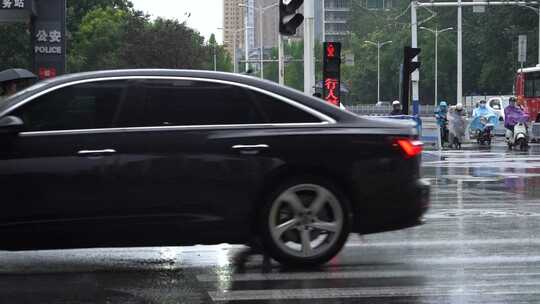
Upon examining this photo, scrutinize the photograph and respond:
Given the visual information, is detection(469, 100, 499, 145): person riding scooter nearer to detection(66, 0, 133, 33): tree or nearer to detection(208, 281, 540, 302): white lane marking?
detection(208, 281, 540, 302): white lane marking

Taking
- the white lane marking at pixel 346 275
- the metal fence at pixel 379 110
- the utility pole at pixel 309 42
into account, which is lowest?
the metal fence at pixel 379 110

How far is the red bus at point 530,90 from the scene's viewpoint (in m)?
38.0

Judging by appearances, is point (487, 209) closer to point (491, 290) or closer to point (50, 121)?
point (491, 290)

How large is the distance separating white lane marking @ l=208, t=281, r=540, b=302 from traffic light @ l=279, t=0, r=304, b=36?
10.2 meters

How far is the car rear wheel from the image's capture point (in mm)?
7145

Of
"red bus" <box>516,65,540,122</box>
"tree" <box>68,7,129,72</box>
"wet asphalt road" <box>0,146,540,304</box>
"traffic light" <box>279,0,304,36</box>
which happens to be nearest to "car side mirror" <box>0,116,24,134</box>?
"wet asphalt road" <box>0,146,540,304</box>

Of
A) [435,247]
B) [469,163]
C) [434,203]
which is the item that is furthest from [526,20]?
[435,247]

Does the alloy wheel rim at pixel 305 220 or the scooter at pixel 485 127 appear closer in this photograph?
the alloy wheel rim at pixel 305 220

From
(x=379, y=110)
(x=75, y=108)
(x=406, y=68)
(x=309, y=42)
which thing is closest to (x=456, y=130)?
(x=406, y=68)

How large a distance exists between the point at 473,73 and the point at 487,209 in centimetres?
8567

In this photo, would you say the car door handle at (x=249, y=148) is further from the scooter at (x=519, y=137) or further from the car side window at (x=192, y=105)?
the scooter at (x=519, y=137)

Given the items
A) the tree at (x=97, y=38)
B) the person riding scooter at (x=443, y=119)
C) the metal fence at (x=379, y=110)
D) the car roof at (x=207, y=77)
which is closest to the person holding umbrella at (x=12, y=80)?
the car roof at (x=207, y=77)

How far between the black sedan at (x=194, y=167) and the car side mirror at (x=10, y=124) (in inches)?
0.4

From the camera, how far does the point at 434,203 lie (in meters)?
12.5
